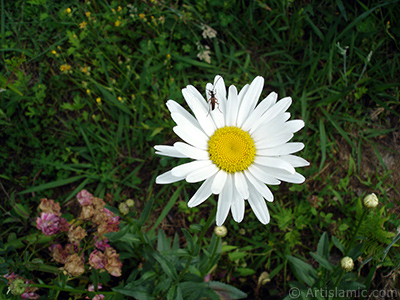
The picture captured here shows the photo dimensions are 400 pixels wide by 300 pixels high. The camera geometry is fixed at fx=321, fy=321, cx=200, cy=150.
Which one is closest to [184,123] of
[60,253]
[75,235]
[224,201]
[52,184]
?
[224,201]

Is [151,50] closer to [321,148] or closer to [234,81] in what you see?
[234,81]

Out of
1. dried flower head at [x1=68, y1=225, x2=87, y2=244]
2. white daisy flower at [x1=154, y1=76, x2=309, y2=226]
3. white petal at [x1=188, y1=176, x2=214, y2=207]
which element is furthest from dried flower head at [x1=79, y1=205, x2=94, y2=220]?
white petal at [x1=188, y1=176, x2=214, y2=207]

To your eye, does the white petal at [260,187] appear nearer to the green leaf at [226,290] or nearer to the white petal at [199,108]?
the white petal at [199,108]

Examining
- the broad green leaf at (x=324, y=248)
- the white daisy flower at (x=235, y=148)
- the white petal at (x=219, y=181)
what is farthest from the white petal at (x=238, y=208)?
the broad green leaf at (x=324, y=248)

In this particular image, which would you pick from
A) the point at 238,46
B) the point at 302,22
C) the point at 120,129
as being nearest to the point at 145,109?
the point at 120,129

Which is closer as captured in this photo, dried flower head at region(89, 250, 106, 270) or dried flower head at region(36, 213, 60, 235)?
dried flower head at region(89, 250, 106, 270)

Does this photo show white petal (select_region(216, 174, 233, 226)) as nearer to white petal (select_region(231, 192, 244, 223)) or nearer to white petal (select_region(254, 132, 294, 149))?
white petal (select_region(231, 192, 244, 223))
